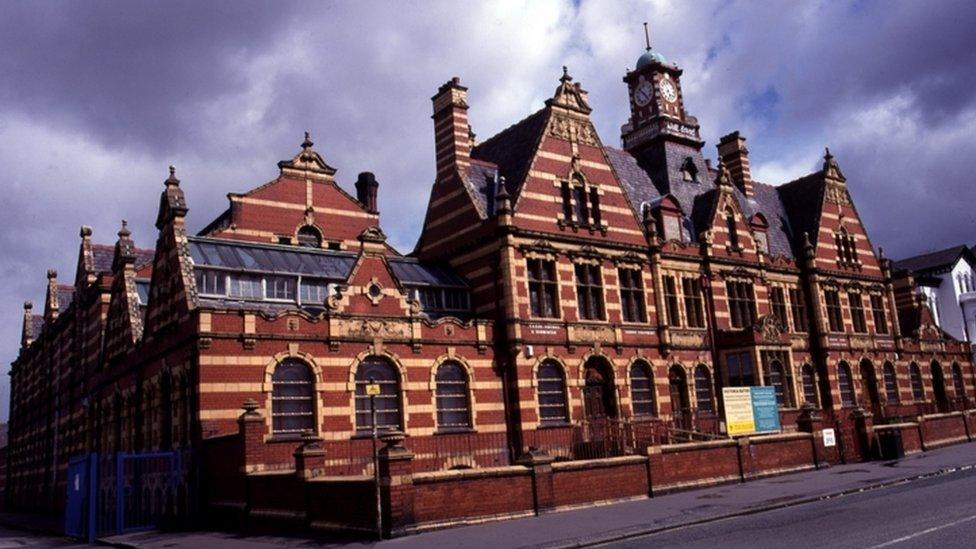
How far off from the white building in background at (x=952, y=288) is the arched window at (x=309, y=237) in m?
53.8

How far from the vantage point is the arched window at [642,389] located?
1409 inches

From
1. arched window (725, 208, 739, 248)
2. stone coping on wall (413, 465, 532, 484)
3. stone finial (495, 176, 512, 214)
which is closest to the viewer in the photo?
stone coping on wall (413, 465, 532, 484)

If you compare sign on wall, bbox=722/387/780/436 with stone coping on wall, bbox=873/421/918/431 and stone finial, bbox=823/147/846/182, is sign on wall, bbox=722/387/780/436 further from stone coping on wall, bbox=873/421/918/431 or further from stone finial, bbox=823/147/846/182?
stone finial, bbox=823/147/846/182

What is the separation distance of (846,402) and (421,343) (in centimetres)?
2780

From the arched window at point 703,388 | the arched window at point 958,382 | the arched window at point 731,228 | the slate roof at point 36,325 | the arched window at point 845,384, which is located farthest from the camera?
the slate roof at point 36,325

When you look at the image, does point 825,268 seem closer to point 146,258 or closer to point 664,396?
point 664,396

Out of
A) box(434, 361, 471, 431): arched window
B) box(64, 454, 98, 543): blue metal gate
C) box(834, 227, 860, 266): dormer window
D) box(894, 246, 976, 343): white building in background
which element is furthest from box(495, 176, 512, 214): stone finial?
box(894, 246, 976, 343): white building in background

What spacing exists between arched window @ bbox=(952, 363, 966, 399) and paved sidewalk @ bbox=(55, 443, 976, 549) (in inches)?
1204

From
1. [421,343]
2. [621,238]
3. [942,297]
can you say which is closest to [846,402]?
[621,238]

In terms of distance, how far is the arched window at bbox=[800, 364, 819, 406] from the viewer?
44.2 meters

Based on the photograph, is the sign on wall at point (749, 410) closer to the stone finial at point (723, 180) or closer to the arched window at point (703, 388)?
the arched window at point (703, 388)

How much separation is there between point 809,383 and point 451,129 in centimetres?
2408

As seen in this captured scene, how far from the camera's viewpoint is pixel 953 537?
13.1 meters

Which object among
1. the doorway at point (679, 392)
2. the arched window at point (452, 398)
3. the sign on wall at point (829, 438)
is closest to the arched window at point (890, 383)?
the doorway at point (679, 392)
